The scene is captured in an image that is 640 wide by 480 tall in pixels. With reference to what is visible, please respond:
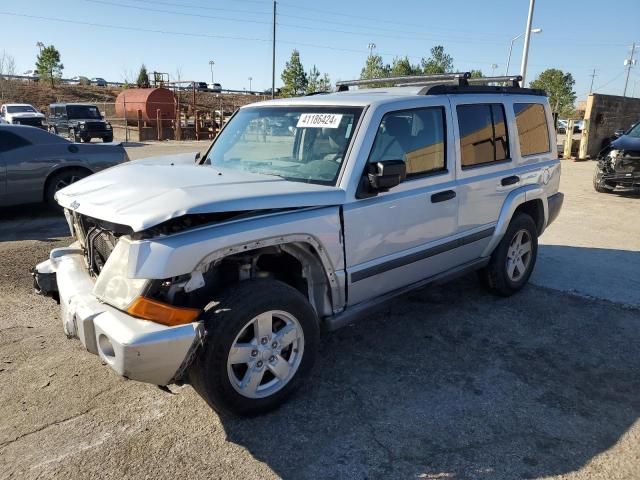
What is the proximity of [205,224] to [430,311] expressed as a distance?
2.59m

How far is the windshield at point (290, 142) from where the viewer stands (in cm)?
338

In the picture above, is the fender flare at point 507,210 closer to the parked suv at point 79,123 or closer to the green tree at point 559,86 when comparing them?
the parked suv at point 79,123

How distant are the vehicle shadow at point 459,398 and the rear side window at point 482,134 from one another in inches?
55.0

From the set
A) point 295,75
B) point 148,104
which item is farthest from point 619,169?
point 295,75

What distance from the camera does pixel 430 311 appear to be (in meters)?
4.56

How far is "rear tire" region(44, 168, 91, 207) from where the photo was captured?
7980 millimetres

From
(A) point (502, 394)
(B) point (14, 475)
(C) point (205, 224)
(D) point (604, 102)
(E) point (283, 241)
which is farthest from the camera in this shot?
(D) point (604, 102)

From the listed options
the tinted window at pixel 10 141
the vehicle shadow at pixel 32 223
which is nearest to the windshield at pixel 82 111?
the vehicle shadow at pixel 32 223

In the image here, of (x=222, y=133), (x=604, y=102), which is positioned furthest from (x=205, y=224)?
(x=604, y=102)

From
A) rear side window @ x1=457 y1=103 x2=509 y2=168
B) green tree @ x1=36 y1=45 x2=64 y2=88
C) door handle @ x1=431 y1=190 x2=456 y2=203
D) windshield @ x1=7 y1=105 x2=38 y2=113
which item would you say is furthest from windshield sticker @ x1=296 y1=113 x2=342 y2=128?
green tree @ x1=36 y1=45 x2=64 y2=88

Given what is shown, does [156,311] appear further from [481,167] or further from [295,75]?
[295,75]

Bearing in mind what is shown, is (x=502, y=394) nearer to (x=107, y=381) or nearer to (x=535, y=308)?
(x=535, y=308)

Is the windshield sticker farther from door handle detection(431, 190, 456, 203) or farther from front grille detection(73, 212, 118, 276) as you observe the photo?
front grille detection(73, 212, 118, 276)

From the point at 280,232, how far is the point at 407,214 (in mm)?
1129
